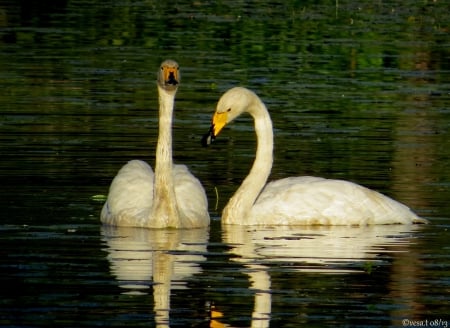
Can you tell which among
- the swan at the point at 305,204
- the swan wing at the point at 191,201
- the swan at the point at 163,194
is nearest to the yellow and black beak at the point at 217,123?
the swan at the point at 305,204

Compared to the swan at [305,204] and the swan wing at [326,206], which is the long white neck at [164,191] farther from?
the swan wing at [326,206]

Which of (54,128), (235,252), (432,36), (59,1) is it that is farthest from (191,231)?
(59,1)

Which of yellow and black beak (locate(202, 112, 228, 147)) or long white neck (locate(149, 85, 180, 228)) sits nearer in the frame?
long white neck (locate(149, 85, 180, 228))

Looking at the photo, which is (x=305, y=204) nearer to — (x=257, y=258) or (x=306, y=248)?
(x=306, y=248)

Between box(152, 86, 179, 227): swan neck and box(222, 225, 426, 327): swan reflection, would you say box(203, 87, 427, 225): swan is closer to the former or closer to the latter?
box(222, 225, 426, 327): swan reflection

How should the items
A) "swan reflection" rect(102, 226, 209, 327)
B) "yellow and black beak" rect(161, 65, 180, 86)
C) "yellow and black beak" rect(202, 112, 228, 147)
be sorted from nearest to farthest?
1. "swan reflection" rect(102, 226, 209, 327)
2. "yellow and black beak" rect(161, 65, 180, 86)
3. "yellow and black beak" rect(202, 112, 228, 147)

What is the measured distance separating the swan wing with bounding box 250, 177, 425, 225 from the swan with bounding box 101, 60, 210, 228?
639 millimetres

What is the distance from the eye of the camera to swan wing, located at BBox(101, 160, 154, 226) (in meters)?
15.7

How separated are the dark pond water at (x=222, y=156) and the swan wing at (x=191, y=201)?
26 cm

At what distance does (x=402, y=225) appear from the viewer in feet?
52.6

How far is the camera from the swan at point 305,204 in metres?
16.0

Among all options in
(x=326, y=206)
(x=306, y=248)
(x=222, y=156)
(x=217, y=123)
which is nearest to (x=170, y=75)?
(x=217, y=123)

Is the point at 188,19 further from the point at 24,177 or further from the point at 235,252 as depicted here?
the point at 235,252

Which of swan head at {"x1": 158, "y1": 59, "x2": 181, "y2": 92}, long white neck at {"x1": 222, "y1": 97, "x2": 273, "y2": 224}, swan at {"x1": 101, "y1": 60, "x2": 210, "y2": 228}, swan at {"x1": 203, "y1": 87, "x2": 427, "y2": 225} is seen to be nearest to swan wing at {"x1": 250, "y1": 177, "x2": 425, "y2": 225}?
swan at {"x1": 203, "y1": 87, "x2": 427, "y2": 225}
